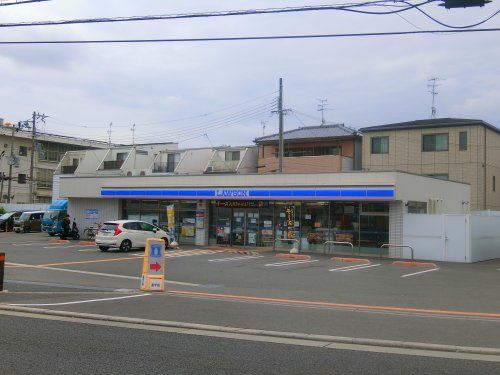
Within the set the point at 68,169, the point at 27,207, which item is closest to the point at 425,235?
the point at 27,207

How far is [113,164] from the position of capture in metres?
55.7

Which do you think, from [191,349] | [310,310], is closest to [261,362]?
[191,349]

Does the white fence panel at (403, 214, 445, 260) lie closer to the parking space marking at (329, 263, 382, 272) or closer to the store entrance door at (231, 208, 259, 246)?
the parking space marking at (329, 263, 382, 272)

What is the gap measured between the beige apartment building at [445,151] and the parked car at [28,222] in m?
27.4

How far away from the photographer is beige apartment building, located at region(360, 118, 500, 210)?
38094 millimetres

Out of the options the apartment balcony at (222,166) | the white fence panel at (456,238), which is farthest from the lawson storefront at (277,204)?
the apartment balcony at (222,166)

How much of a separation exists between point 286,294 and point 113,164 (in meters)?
44.7

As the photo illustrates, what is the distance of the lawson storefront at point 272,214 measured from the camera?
2694 cm

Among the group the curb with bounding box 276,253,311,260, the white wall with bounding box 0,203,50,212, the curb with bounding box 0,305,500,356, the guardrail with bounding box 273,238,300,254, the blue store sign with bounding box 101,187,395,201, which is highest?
the blue store sign with bounding box 101,187,395,201

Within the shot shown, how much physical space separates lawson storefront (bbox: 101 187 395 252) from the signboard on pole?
1457cm

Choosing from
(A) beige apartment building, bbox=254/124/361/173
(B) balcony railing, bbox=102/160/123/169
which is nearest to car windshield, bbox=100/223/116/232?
(A) beige apartment building, bbox=254/124/361/173

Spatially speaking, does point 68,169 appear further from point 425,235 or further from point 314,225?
point 425,235

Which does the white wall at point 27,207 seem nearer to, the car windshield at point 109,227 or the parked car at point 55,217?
the parked car at point 55,217

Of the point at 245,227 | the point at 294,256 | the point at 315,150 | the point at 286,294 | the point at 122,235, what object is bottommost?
the point at 286,294
